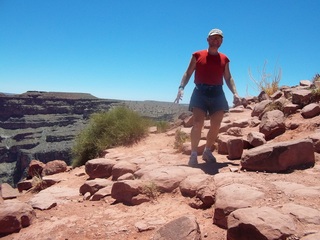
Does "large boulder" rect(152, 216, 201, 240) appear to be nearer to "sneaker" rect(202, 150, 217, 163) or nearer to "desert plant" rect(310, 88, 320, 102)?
"sneaker" rect(202, 150, 217, 163)

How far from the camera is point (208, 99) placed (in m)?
4.30

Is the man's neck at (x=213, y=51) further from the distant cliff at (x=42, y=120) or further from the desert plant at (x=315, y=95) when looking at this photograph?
the distant cliff at (x=42, y=120)

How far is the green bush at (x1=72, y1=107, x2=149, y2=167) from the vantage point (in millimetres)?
7383

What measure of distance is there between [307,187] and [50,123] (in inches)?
2793

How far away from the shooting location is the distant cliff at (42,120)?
53438mm

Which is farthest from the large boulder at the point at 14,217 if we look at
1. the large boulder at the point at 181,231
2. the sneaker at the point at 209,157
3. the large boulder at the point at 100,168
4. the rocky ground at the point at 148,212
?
the sneaker at the point at 209,157

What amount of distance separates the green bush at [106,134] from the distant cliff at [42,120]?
44519 millimetres

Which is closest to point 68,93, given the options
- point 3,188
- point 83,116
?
point 83,116

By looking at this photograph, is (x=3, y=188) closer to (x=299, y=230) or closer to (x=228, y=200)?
(x=228, y=200)

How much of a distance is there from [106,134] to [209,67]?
164 inches

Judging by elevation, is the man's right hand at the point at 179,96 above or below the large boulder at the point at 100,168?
above

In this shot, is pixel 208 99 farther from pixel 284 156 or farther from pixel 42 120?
pixel 42 120

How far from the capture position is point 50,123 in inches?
2697

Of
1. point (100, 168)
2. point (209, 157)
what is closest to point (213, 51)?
point (209, 157)
